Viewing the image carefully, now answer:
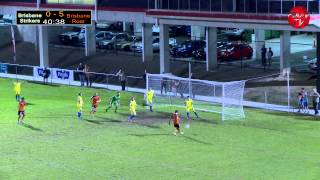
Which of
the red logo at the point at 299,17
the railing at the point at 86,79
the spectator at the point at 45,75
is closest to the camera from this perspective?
the red logo at the point at 299,17

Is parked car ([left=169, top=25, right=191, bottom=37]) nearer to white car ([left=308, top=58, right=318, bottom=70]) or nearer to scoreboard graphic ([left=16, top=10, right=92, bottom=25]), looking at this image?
white car ([left=308, top=58, right=318, bottom=70])

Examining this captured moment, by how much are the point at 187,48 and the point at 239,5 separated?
16454 mm

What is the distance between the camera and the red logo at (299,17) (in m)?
46.8

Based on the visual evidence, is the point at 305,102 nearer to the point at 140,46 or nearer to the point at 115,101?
the point at 115,101

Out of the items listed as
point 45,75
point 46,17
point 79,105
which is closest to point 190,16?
point 46,17

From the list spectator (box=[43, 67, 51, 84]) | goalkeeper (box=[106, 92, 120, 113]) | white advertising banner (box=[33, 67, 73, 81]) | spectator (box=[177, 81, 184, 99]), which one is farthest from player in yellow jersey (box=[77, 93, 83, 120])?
spectator (box=[43, 67, 51, 84])

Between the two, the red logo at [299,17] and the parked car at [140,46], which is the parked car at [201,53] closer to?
the parked car at [140,46]

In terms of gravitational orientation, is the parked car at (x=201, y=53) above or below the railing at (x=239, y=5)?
below

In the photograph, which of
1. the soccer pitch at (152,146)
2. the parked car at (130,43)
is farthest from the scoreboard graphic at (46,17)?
the parked car at (130,43)

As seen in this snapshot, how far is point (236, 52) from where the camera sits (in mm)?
66312

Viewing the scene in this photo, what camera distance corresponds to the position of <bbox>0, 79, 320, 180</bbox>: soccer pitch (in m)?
31.1

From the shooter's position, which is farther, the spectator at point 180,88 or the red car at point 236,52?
the red car at point 236,52

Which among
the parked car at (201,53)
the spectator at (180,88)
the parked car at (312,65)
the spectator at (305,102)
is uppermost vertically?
the parked car at (201,53)

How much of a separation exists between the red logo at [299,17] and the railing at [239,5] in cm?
86
